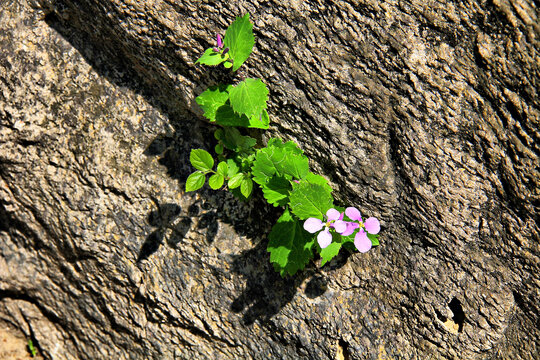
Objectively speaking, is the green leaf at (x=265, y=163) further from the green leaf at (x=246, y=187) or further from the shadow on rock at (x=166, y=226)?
the shadow on rock at (x=166, y=226)

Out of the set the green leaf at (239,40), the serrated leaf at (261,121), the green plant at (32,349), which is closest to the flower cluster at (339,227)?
the serrated leaf at (261,121)

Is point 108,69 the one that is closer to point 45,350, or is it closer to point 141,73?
point 141,73

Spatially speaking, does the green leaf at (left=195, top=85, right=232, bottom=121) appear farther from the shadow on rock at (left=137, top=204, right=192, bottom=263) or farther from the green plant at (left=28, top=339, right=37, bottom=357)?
the green plant at (left=28, top=339, right=37, bottom=357)

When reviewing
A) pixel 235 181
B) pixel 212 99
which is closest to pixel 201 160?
pixel 235 181

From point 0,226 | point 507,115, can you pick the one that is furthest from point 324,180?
point 0,226

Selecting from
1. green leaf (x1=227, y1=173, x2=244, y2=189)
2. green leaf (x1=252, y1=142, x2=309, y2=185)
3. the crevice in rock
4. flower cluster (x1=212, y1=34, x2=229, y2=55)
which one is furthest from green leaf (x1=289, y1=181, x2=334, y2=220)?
the crevice in rock

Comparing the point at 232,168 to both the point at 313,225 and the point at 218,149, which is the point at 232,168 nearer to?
the point at 218,149
